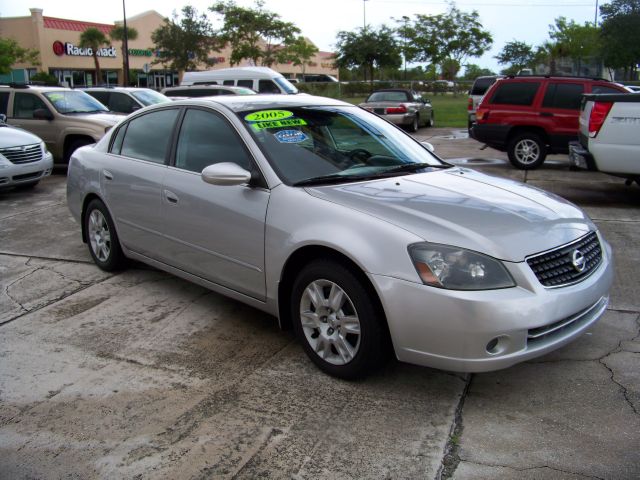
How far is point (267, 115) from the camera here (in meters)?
4.50

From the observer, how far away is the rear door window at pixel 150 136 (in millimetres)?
5027

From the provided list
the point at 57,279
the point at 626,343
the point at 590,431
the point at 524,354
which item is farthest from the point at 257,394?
the point at 57,279

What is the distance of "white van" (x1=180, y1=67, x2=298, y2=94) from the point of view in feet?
66.5

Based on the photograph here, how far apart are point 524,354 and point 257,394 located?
1.48 meters

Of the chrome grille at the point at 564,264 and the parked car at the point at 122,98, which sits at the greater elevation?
the parked car at the point at 122,98

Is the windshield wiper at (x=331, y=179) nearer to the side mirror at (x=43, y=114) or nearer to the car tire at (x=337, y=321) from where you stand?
the car tire at (x=337, y=321)

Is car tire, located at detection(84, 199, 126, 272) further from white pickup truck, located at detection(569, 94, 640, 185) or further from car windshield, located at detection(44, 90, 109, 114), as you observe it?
car windshield, located at detection(44, 90, 109, 114)

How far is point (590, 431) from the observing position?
320cm

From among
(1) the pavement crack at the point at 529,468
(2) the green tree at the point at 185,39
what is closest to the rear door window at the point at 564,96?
(1) the pavement crack at the point at 529,468

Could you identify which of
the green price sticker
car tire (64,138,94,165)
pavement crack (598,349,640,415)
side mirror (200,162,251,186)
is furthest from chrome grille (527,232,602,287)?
car tire (64,138,94,165)

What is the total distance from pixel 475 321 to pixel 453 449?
2.04ft

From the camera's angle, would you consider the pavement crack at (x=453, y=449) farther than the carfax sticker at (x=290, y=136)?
No

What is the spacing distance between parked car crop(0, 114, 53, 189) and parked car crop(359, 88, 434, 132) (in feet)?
36.7

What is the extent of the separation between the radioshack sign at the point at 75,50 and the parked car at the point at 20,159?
4231 centimetres
